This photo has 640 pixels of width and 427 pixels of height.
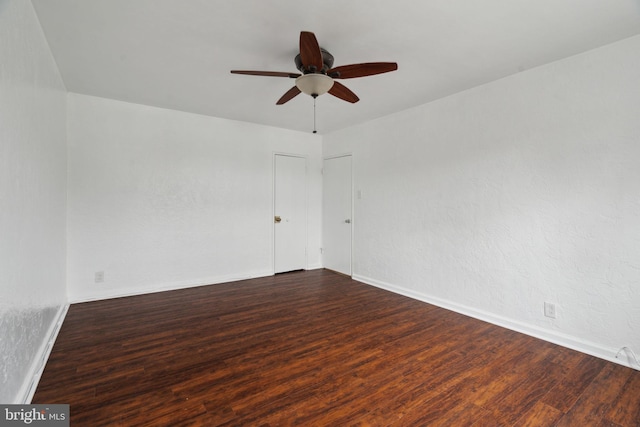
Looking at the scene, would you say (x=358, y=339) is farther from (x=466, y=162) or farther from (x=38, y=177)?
(x=38, y=177)

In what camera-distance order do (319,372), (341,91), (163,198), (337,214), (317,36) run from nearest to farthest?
(319,372), (317,36), (341,91), (163,198), (337,214)

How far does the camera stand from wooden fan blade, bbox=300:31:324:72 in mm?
1831

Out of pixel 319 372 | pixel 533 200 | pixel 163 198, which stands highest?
pixel 163 198

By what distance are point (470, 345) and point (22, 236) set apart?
338cm

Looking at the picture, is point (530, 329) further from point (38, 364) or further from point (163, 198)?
point (163, 198)

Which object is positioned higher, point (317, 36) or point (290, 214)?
point (317, 36)

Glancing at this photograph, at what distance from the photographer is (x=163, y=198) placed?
4.11 meters

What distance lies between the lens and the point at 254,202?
4.89 meters

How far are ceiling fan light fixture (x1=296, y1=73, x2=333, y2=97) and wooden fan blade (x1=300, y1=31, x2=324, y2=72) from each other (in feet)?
0.21

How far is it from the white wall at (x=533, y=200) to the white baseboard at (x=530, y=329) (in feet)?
0.03

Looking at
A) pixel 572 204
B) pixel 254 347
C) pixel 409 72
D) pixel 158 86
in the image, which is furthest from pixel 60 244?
pixel 572 204

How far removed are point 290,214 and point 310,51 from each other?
3.47 meters

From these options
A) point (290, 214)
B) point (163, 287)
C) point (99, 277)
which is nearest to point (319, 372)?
point (163, 287)

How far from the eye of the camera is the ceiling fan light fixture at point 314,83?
2258 millimetres
